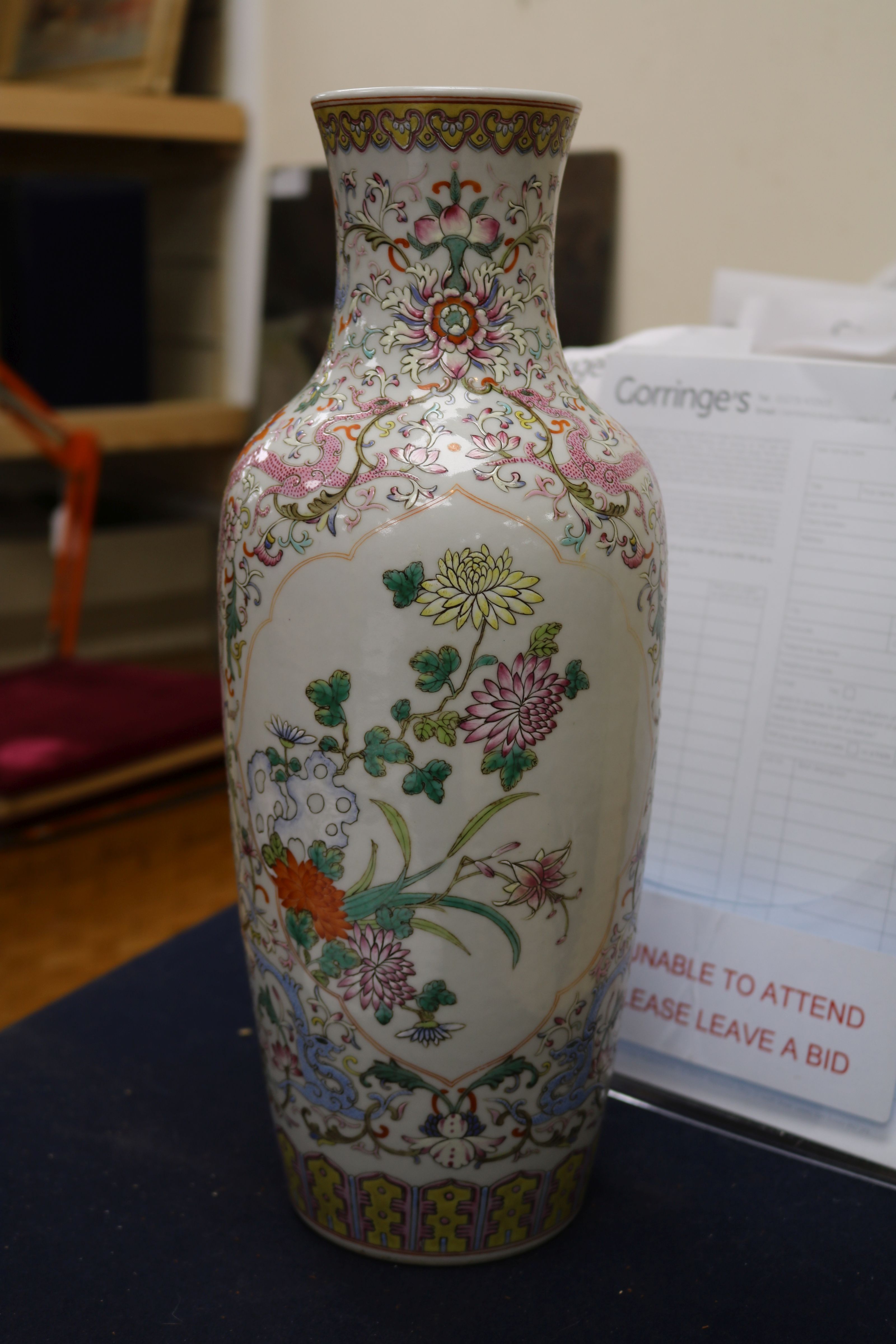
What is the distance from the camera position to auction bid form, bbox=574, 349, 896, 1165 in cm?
66

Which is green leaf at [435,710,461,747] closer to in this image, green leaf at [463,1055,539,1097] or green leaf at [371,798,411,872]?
green leaf at [371,798,411,872]

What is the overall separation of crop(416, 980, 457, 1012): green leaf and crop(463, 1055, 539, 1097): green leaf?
0.15 feet

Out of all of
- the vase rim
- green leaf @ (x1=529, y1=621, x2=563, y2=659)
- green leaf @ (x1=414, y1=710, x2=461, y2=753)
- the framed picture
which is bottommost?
green leaf @ (x1=414, y1=710, x2=461, y2=753)

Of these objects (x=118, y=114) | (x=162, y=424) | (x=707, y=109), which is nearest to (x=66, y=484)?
(x=162, y=424)

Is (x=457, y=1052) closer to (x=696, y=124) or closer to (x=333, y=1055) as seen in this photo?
(x=333, y=1055)

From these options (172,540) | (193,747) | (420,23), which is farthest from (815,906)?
(172,540)

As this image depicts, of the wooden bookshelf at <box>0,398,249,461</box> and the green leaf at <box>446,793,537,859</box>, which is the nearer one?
the green leaf at <box>446,793,537,859</box>

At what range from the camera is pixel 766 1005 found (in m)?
0.69

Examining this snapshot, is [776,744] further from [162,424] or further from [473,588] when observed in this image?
[162,424]

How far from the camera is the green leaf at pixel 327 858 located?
53 centimetres

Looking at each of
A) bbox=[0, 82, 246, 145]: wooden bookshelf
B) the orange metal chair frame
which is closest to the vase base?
the orange metal chair frame

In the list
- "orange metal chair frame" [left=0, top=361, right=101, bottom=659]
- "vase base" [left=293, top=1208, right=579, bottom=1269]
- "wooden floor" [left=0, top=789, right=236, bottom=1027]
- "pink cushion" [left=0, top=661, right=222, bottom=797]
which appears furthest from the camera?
"orange metal chair frame" [left=0, top=361, right=101, bottom=659]

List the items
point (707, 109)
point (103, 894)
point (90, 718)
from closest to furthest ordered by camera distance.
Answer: point (707, 109)
point (103, 894)
point (90, 718)

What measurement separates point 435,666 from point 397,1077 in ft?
0.67
